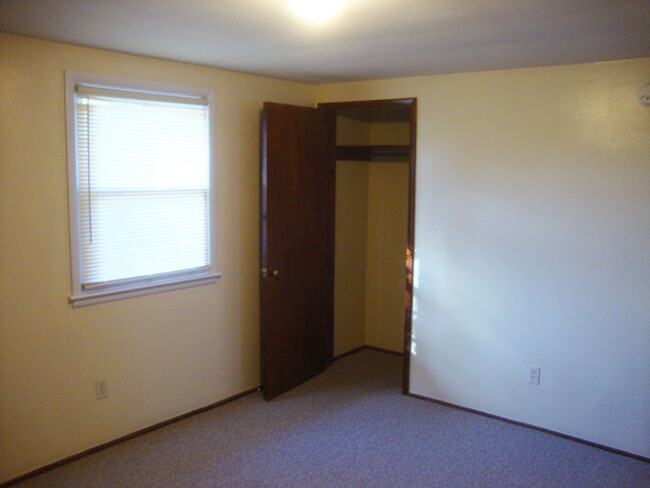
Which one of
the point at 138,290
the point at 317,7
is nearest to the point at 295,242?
the point at 138,290

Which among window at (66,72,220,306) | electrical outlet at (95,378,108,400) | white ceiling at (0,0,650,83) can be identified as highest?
white ceiling at (0,0,650,83)

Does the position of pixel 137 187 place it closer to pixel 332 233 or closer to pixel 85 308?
pixel 85 308

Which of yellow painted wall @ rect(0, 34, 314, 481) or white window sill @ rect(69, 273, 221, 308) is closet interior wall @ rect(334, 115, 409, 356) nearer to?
yellow painted wall @ rect(0, 34, 314, 481)

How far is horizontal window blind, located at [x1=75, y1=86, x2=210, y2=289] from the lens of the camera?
3098 millimetres

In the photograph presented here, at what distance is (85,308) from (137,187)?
2.52 feet

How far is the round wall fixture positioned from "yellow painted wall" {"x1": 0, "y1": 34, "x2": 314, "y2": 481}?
7.90 ft

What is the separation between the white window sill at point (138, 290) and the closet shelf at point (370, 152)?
5.08 ft

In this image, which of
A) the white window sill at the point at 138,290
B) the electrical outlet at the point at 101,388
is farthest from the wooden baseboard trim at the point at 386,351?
the electrical outlet at the point at 101,388

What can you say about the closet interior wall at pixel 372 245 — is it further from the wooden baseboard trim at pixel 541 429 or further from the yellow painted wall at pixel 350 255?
the wooden baseboard trim at pixel 541 429

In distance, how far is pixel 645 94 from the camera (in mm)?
3107

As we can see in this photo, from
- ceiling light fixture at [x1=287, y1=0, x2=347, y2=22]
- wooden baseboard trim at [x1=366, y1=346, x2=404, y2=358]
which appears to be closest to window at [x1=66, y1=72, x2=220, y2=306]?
ceiling light fixture at [x1=287, y1=0, x2=347, y2=22]

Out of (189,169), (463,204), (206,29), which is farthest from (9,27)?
(463,204)

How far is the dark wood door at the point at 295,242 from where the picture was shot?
386 centimetres

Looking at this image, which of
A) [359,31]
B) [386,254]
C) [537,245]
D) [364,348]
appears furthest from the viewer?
[364,348]
